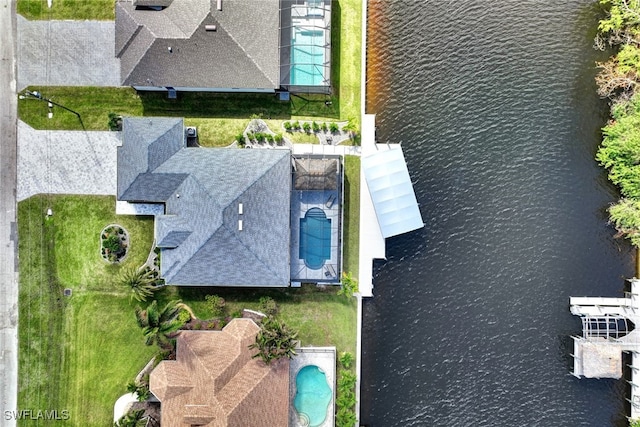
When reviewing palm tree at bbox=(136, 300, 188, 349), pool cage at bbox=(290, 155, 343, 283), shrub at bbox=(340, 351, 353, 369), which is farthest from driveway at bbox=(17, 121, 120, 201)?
shrub at bbox=(340, 351, 353, 369)

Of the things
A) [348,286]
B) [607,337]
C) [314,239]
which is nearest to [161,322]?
[314,239]

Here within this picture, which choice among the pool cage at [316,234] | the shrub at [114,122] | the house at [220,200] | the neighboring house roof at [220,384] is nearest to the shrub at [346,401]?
the neighboring house roof at [220,384]

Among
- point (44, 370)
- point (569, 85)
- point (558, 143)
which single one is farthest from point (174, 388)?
point (569, 85)

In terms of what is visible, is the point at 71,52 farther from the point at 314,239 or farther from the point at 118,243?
the point at 314,239

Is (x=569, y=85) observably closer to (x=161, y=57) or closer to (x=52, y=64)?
(x=161, y=57)

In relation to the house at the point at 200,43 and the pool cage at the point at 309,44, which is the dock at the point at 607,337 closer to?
the pool cage at the point at 309,44

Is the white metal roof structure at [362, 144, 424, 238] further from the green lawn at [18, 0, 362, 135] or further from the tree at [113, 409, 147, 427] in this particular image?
the tree at [113, 409, 147, 427]

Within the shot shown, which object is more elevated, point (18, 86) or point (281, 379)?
point (18, 86)
